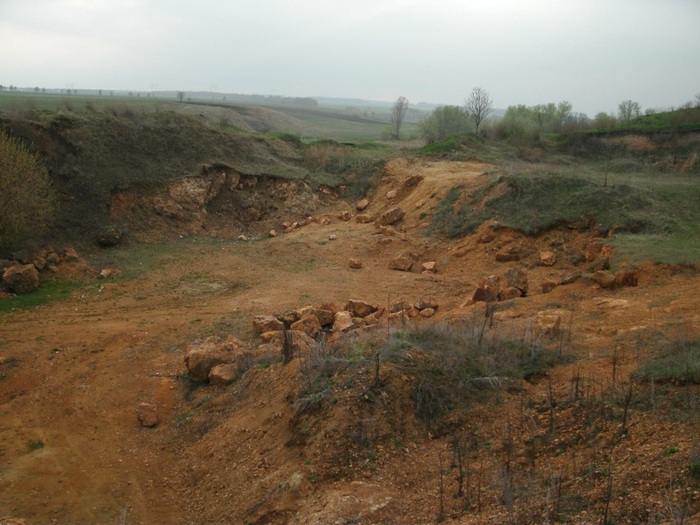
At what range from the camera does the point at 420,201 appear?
68.9 feet

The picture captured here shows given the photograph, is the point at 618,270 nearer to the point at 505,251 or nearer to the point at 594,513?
the point at 505,251

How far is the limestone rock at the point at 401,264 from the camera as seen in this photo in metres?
16.7

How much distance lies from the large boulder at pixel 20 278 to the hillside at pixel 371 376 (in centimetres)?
73

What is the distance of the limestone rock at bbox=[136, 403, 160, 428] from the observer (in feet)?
29.0

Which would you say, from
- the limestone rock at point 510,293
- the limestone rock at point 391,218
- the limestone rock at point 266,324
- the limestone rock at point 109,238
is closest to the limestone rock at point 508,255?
the limestone rock at point 510,293

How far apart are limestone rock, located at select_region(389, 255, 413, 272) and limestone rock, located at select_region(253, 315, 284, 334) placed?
5.60 metres

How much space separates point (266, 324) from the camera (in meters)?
11.7

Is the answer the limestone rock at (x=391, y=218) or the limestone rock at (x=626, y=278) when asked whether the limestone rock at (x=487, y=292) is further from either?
the limestone rock at (x=391, y=218)

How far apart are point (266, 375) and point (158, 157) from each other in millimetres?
16029

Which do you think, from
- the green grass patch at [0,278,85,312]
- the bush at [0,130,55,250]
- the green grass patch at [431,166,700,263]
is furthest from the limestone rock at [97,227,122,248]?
the green grass patch at [431,166,700,263]

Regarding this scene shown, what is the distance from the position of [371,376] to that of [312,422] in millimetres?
901

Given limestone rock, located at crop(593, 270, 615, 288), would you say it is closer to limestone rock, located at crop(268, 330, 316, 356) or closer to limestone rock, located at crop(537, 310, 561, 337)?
limestone rock, located at crop(537, 310, 561, 337)

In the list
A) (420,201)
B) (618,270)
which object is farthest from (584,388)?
(420,201)

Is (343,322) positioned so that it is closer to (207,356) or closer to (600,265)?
(207,356)
